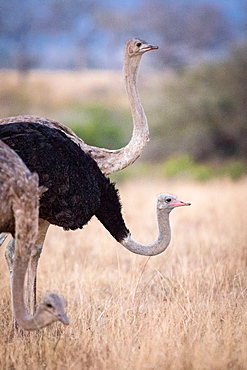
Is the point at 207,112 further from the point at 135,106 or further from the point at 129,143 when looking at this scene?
the point at 129,143

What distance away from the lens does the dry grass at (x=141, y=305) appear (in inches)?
156

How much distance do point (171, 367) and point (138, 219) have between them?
19.3 feet

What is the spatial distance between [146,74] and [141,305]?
31.0 m

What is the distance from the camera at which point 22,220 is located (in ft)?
11.6

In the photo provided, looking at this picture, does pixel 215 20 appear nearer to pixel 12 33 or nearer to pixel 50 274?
pixel 12 33

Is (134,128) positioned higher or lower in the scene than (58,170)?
higher

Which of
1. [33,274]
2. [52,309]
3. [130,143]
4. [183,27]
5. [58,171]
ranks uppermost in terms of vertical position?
[183,27]

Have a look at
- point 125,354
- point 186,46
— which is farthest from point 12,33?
point 125,354

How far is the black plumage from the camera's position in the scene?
4293mm

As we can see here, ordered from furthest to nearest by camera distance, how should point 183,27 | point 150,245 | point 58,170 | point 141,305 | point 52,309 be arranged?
1. point 183,27
2. point 141,305
3. point 150,245
4. point 58,170
5. point 52,309

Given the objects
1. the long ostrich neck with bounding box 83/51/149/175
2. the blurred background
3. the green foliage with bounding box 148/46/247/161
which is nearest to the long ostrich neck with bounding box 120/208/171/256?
the long ostrich neck with bounding box 83/51/149/175

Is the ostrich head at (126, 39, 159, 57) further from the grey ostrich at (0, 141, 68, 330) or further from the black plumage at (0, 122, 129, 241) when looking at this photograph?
A: the grey ostrich at (0, 141, 68, 330)

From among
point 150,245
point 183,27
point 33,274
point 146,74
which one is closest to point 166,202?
point 150,245

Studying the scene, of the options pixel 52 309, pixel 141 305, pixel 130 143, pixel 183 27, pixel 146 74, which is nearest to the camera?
pixel 52 309
